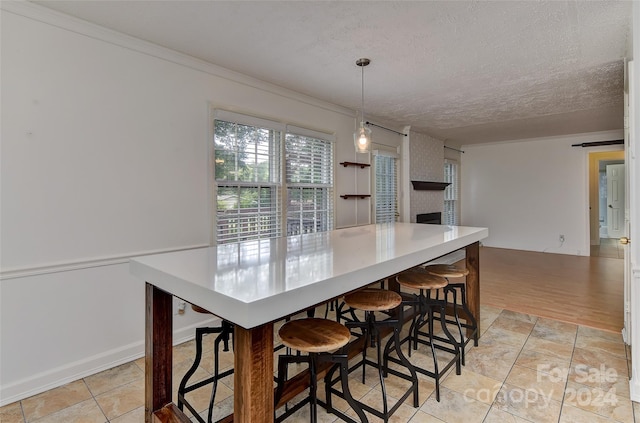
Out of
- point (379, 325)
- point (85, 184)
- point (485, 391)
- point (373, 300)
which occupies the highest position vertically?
point (85, 184)

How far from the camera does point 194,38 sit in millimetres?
2543

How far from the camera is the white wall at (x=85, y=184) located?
82.6 inches

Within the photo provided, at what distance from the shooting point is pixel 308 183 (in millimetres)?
4016

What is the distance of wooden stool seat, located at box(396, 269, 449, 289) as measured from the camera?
2.29m

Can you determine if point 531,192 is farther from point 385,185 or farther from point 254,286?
point 254,286

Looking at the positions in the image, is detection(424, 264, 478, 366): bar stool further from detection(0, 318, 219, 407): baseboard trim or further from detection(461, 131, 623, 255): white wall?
detection(461, 131, 623, 255): white wall

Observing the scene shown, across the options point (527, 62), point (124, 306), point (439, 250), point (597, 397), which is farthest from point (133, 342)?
point (527, 62)

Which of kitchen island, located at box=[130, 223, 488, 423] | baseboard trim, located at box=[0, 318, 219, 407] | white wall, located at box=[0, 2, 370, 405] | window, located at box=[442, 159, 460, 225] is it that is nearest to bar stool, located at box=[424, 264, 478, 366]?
kitchen island, located at box=[130, 223, 488, 423]

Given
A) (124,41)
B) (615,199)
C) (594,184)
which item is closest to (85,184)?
(124,41)

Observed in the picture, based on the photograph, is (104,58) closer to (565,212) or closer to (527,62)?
(527,62)

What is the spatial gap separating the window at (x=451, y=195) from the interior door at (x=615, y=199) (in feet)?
15.6

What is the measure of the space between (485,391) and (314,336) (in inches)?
55.3

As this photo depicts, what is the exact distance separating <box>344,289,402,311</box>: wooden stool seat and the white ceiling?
1.90 m

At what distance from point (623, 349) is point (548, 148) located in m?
5.57
